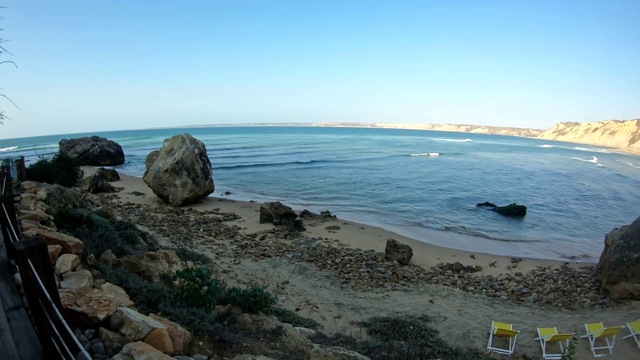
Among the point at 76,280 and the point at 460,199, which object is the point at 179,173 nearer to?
the point at 76,280

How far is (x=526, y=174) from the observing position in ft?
121

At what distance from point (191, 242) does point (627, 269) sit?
39.0 feet

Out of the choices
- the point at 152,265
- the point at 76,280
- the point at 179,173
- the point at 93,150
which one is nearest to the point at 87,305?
the point at 76,280

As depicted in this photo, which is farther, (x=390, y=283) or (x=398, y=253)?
(x=398, y=253)

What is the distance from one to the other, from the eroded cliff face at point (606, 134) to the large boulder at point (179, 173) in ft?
383

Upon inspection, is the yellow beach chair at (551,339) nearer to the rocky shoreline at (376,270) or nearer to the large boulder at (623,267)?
the rocky shoreline at (376,270)

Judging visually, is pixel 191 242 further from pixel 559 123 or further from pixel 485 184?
pixel 559 123

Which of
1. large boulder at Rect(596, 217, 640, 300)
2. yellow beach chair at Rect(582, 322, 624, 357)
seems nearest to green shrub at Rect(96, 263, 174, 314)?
yellow beach chair at Rect(582, 322, 624, 357)

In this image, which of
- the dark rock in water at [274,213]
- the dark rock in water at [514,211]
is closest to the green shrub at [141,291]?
the dark rock in water at [274,213]

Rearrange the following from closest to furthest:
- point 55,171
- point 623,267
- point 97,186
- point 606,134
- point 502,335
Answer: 1. point 502,335
2. point 623,267
3. point 55,171
4. point 97,186
5. point 606,134

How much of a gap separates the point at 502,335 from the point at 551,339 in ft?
2.69

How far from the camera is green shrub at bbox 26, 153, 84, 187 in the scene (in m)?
13.2

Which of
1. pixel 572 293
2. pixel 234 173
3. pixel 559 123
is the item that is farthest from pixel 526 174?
pixel 559 123

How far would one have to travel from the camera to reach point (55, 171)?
14312mm
